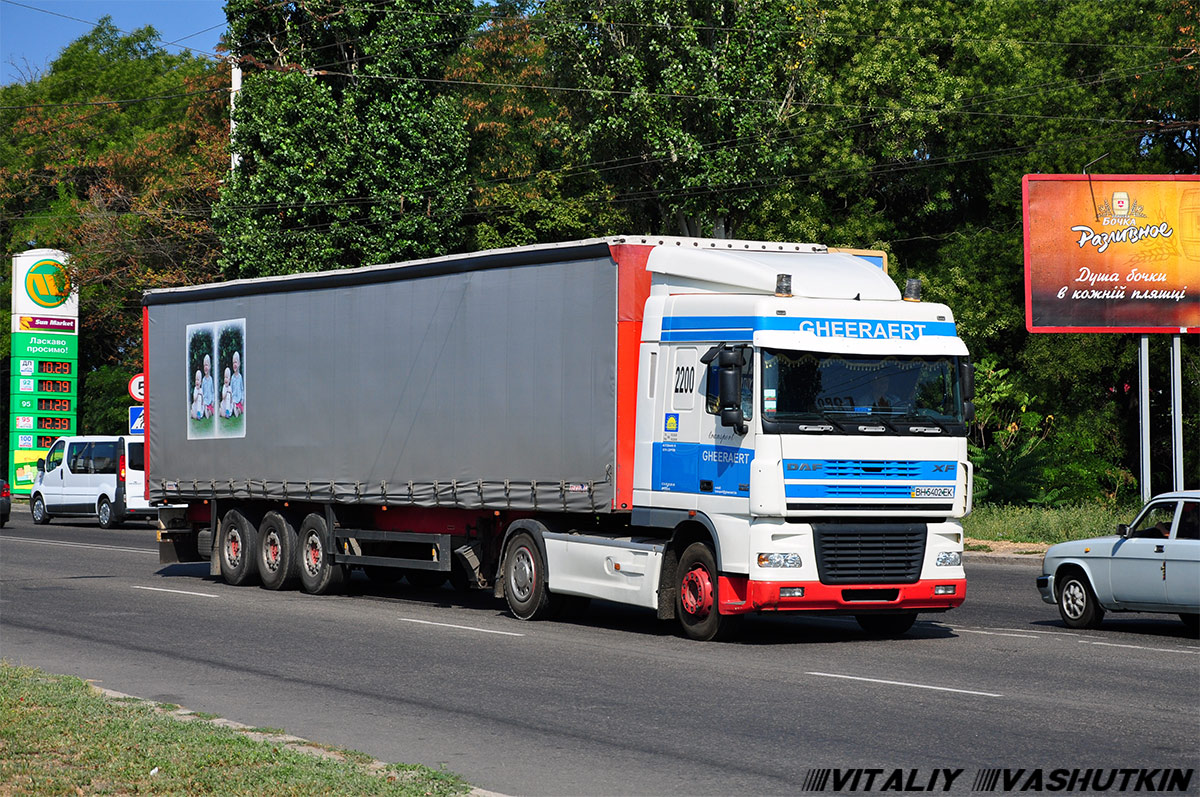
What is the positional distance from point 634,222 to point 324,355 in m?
24.7

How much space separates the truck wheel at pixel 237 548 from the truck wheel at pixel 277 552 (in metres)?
0.14

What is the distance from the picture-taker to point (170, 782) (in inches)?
302

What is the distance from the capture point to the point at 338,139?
39000 millimetres

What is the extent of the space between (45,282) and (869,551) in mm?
43662

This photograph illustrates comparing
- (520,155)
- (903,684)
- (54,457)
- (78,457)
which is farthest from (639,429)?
(520,155)

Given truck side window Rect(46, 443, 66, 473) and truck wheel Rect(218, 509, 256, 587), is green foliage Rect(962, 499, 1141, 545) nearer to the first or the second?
truck wheel Rect(218, 509, 256, 587)

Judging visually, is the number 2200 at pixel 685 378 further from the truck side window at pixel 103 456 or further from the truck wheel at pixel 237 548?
the truck side window at pixel 103 456

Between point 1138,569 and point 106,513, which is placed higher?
point 1138,569

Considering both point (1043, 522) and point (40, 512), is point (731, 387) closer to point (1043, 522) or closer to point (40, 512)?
point (1043, 522)

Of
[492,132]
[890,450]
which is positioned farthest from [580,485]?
[492,132]

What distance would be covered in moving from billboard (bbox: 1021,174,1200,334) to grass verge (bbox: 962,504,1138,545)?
3.73m

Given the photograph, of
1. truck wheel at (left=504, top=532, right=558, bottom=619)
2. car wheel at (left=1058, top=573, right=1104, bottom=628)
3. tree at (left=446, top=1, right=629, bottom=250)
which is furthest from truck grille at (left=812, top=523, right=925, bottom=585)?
tree at (left=446, top=1, right=629, bottom=250)

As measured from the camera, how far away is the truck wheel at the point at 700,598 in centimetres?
1438

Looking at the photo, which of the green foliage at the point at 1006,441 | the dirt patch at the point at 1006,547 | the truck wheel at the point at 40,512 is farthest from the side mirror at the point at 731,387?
the truck wheel at the point at 40,512
